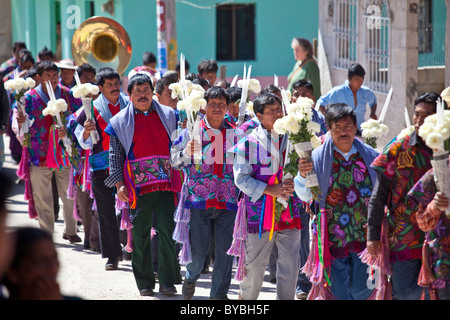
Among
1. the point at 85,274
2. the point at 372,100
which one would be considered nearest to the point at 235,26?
the point at 372,100

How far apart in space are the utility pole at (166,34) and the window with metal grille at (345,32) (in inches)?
116

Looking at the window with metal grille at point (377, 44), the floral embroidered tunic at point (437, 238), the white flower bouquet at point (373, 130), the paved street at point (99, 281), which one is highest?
the window with metal grille at point (377, 44)

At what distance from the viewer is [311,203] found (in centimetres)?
638

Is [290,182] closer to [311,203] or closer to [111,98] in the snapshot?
[311,203]

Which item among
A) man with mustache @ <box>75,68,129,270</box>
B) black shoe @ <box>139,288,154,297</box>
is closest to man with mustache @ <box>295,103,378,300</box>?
black shoe @ <box>139,288,154,297</box>

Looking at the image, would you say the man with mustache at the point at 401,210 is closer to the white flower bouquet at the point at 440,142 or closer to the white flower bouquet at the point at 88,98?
the white flower bouquet at the point at 440,142

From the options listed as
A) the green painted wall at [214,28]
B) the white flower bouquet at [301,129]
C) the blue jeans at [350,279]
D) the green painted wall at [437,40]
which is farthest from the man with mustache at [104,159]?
the green painted wall at [214,28]

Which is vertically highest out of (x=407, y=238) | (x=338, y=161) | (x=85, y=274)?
(x=338, y=161)

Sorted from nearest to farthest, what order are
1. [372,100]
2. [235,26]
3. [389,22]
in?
[372,100] < [389,22] < [235,26]

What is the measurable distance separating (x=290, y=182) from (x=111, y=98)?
3055mm

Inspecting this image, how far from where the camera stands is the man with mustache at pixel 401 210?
5.74 m

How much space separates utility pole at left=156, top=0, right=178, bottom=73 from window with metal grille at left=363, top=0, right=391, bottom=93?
11.0 ft

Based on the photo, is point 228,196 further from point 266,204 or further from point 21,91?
point 21,91
